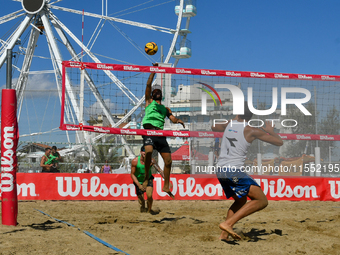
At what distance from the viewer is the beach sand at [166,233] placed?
4379 millimetres

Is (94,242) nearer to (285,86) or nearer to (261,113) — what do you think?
(261,113)

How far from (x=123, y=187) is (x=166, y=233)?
5321 millimetres

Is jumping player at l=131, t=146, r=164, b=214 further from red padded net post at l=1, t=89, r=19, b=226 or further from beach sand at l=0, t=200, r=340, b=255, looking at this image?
red padded net post at l=1, t=89, r=19, b=226

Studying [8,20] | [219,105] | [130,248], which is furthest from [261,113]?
[8,20]

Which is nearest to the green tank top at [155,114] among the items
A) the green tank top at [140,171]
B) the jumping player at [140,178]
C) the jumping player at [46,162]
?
the jumping player at [140,178]

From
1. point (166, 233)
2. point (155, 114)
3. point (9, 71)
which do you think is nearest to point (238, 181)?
point (166, 233)

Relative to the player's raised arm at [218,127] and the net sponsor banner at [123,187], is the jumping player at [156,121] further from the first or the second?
the net sponsor banner at [123,187]

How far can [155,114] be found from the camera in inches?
262

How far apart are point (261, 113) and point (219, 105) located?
69cm

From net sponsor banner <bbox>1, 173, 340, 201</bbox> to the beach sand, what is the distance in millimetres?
2540

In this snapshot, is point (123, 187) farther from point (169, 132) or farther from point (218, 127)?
point (218, 127)

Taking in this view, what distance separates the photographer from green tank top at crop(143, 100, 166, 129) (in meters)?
6.54

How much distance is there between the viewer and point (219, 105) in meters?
6.60

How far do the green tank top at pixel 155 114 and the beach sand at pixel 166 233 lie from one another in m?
1.62
